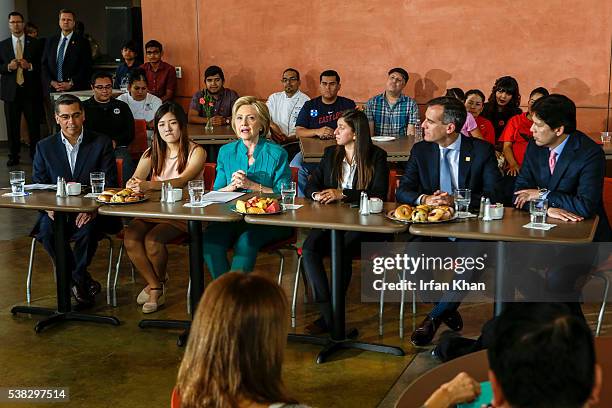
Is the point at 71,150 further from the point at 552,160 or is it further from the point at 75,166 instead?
the point at 552,160

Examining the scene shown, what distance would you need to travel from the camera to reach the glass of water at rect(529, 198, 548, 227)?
14.3 feet

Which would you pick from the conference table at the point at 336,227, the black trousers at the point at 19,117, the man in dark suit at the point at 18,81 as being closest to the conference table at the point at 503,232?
the conference table at the point at 336,227

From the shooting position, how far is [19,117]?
11.7 m

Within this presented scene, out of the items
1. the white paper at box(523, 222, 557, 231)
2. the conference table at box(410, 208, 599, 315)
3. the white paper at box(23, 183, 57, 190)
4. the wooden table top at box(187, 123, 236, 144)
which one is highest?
the wooden table top at box(187, 123, 236, 144)

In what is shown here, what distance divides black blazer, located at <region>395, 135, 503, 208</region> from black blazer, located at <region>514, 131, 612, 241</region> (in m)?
0.25

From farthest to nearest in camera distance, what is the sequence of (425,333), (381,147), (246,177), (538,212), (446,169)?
(381,147)
(246,177)
(446,169)
(425,333)
(538,212)

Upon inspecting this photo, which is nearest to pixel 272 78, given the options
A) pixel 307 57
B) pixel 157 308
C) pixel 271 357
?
pixel 307 57

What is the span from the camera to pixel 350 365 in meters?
4.77

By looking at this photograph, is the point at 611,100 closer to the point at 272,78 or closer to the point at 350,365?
the point at 272,78

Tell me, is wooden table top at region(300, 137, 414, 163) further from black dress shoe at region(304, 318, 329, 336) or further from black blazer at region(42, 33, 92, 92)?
black blazer at region(42, 33, 92, 92)

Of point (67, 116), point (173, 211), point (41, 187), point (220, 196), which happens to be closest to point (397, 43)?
point (67, 116)

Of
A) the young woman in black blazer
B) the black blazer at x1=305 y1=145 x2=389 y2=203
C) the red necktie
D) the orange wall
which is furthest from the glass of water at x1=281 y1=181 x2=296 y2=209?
the orange wall

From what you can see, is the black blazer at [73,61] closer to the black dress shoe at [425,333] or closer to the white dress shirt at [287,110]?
the white dress shirt at [287,110]

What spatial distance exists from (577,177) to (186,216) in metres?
2.14
